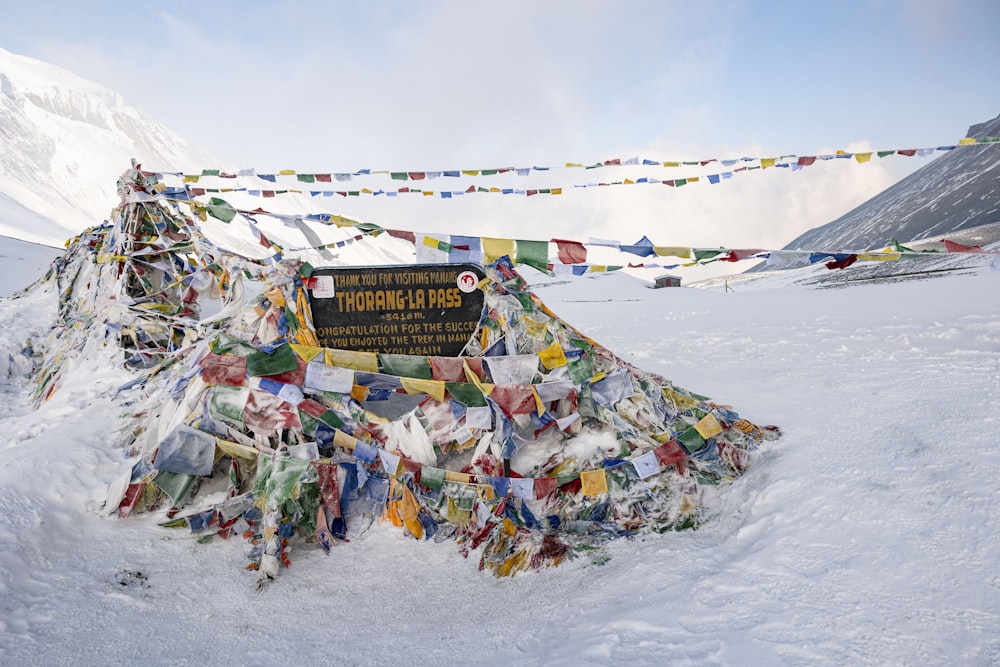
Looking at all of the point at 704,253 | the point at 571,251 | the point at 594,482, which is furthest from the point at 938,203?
the point at 594,482

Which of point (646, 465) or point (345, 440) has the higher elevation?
point (345, 440)

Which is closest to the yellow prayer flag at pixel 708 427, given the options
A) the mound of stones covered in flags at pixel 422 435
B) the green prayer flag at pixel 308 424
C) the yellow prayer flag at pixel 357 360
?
the mound of stones covered in flags at pixel 422 435

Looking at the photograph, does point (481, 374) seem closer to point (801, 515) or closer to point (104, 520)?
point (801, 515)

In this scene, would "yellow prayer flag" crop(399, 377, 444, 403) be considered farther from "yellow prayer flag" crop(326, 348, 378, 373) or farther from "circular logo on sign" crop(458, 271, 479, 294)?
"circular logo on sign" crop(458, 271, 479, 294)

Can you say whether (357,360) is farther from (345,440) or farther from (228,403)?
(228,403)

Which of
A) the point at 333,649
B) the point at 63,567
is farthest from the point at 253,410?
the point at 333,649

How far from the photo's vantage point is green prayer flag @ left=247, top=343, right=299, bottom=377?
465 cm

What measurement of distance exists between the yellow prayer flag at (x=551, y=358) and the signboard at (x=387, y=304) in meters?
0.94

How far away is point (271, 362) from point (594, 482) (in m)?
2.65

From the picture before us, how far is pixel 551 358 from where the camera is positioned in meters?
4.97

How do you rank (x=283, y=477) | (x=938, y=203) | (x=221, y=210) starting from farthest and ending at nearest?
(x=938, y=203) < (x=221, y=210) < (x=283, y=477)

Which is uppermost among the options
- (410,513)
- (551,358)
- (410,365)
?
(410,365)

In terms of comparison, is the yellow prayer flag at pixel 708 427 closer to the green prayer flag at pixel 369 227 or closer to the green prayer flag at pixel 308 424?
the green prayer flag at pixel 308 424

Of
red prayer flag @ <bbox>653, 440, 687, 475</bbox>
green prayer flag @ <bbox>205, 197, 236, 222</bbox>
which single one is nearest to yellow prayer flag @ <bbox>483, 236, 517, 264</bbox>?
red prayer flag @ <bbox>653, 440, 687, 475</bbox>
